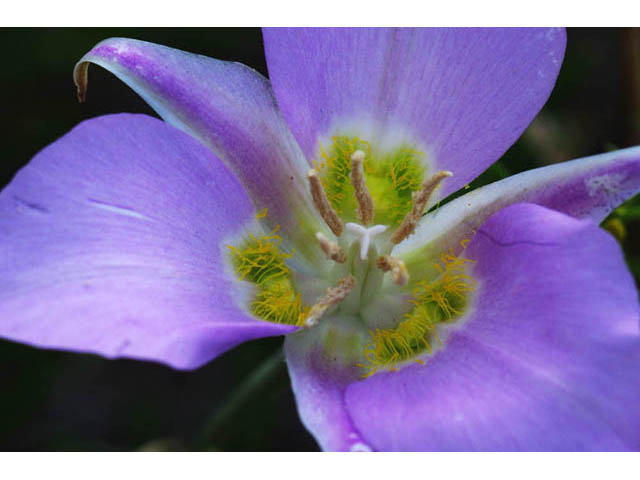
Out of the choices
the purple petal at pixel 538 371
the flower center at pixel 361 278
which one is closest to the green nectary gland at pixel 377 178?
the flower center at pixel 361 278

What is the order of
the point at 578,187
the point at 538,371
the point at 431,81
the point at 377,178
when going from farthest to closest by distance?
the point at 377,178 → the point at 431,81 → the point at 578,187 → the point at 538,371

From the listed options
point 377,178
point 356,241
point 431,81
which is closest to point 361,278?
point 356,241

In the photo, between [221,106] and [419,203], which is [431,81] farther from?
[221,106]

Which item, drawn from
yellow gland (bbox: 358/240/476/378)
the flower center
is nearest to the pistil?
the flower center

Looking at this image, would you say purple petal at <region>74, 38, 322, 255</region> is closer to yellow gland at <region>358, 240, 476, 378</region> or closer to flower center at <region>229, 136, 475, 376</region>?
flower center at <region>229, 136, 475, 376</region>

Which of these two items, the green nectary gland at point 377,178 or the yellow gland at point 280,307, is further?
the green nectary gland at point 377,178

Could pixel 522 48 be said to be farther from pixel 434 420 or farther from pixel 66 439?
pixel 66 439

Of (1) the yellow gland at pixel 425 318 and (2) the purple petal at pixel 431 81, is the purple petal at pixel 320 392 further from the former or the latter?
(2) the purple petal at pixel 431 81
